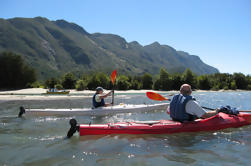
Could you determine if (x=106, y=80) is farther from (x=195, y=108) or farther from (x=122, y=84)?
(x=195, y=108)

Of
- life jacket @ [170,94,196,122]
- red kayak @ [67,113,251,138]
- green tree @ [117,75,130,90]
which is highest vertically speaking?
green tree @ [117,75,130,90]

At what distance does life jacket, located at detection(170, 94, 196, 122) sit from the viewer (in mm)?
6626

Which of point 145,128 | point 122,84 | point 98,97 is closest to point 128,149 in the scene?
point 145,128

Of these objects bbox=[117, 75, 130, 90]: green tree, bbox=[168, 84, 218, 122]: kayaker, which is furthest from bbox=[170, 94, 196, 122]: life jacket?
bbox=[117, 75, 130, 90]: green tree

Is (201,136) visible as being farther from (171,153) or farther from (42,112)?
(42,112)

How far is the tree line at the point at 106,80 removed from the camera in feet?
178

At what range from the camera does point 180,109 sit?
6816 mm

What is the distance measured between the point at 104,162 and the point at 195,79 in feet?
241

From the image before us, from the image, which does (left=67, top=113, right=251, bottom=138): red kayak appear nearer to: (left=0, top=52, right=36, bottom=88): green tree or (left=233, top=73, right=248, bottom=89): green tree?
(left=0, top=52, right=36, bottom=88): green tree

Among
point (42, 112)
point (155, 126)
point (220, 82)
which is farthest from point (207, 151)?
point (220, 82)

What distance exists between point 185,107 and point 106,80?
60443 mm

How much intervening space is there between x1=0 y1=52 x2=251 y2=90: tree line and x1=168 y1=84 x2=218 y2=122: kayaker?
2031 inches

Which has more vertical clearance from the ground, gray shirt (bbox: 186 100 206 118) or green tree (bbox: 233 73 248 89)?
green tree (bbox: 233 73 248 89)

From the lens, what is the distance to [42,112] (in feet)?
37.7
